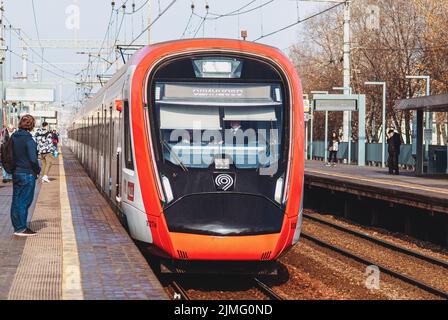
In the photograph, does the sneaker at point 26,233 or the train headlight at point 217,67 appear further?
the sneaker at point 26,233

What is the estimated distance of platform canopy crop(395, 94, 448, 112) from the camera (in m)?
23.1

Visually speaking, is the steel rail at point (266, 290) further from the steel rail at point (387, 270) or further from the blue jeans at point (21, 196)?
the blue jeans at point (21, 196)

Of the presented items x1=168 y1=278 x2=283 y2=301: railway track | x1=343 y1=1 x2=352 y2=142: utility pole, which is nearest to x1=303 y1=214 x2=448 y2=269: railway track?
x1=168 y1=278 x2=283 y2=301: railway track

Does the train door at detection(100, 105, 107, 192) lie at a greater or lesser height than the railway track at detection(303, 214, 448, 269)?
greater

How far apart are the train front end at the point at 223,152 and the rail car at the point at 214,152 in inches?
0.5

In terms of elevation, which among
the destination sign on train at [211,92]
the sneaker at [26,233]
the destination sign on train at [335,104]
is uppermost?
the destination sign on train at [335,104]

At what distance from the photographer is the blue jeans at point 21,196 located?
10.9 m

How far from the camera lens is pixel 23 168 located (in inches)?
430

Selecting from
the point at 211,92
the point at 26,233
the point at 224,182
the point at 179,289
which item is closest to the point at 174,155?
the point at 224,182

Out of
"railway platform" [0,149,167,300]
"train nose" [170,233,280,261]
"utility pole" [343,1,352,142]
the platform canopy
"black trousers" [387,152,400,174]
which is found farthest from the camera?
"utility pole" [343,1,352,142]

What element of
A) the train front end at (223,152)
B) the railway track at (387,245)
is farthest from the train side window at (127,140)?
the railway track at (387,245)

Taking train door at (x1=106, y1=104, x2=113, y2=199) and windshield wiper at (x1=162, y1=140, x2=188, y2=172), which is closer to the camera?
windshield wiper at (x1=162, y1=140, x2=188, y2=172)

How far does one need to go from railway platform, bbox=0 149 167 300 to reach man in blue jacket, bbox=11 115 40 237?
393 millimetres

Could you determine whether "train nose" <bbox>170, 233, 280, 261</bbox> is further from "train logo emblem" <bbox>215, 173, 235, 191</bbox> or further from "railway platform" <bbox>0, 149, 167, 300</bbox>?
"train logo emblem" <bbox>215, 173, 235, 191</bbox>
